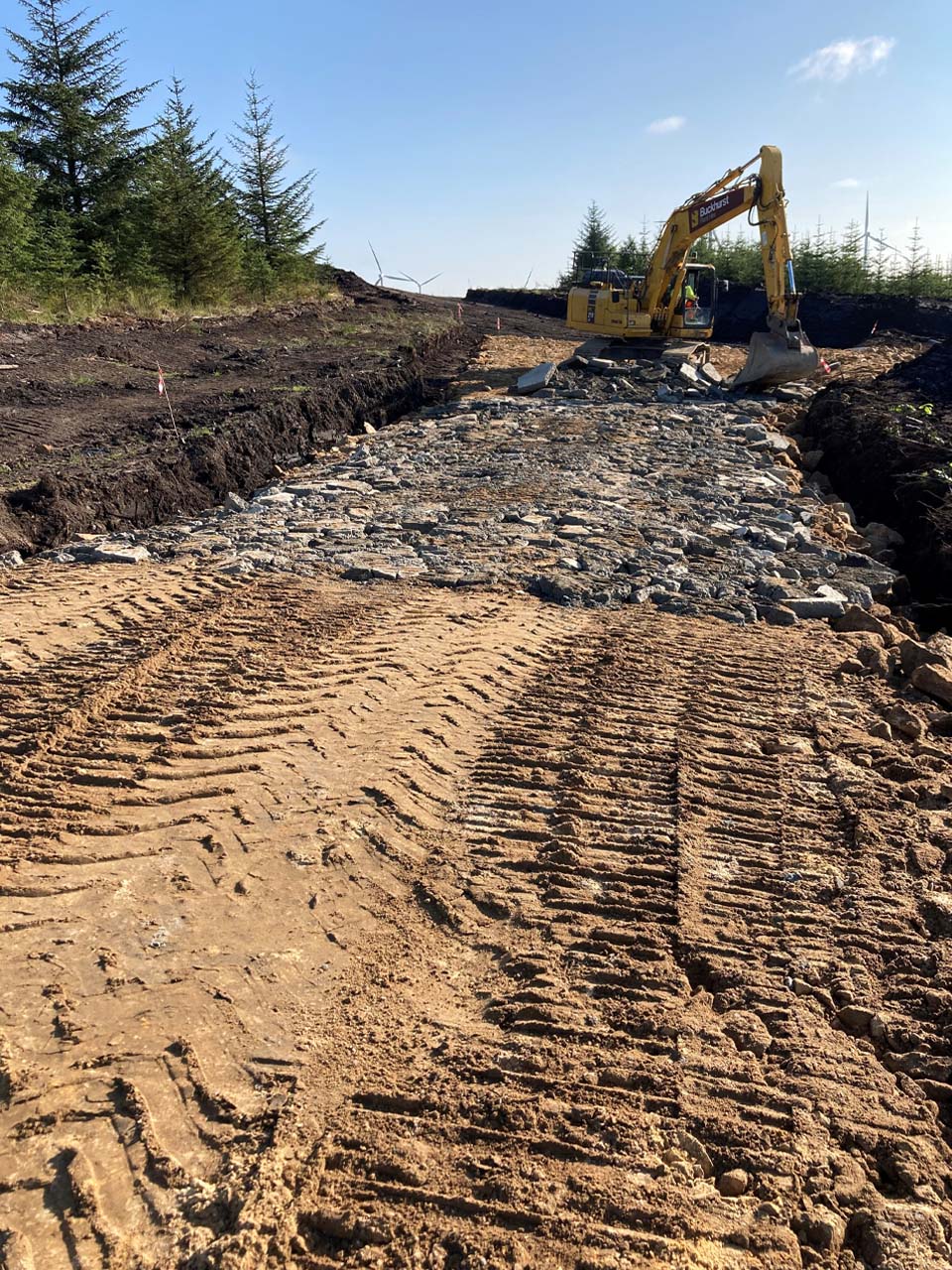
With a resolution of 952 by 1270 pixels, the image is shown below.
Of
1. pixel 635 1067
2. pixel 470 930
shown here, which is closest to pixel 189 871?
pixel 470 930

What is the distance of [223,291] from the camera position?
2478cm

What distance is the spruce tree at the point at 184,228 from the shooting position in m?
23.2

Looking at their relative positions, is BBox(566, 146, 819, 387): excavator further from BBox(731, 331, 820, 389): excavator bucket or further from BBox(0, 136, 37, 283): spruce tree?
BBox(0, 136, 37, 283): spruce tree

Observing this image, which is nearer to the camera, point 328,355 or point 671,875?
point 671,875

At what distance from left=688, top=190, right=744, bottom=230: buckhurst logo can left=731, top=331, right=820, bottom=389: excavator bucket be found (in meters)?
2.48

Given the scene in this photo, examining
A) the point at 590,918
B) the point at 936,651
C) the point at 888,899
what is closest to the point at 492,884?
the point at 590,918

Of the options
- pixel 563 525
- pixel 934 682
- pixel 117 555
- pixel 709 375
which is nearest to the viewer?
pixel 934 682

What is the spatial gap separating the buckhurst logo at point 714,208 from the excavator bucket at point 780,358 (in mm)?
2483

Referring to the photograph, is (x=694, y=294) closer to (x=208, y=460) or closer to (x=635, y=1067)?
(x=208, y=460)

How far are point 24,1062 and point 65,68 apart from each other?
2815 centimetres

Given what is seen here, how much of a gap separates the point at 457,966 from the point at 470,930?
0.71ft

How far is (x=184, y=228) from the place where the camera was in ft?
76.0

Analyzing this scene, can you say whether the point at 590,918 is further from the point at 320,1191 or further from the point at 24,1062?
the point at 24,1062

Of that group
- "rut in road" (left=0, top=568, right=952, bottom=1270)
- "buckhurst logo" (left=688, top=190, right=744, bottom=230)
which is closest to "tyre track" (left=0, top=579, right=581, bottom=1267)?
"rut in road" (left=0, top=568, right=952, bottom=1270)
